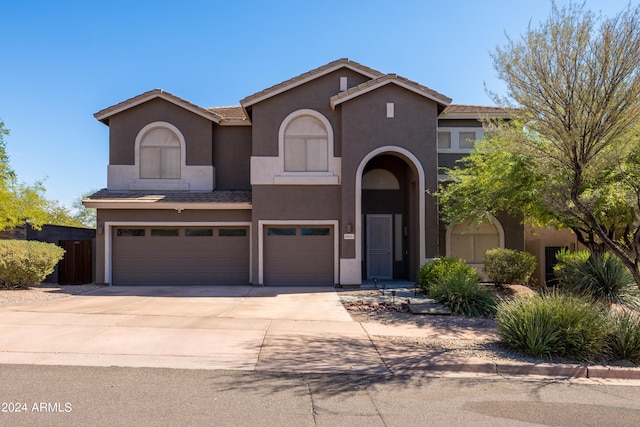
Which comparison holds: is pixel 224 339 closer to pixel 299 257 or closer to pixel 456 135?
pixel 299 257

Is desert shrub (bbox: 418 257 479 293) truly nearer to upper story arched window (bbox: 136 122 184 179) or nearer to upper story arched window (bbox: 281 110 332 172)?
upper story arched window (bbox: 281 110 332 172)

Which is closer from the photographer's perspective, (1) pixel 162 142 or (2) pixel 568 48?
(2) pixel 568 48

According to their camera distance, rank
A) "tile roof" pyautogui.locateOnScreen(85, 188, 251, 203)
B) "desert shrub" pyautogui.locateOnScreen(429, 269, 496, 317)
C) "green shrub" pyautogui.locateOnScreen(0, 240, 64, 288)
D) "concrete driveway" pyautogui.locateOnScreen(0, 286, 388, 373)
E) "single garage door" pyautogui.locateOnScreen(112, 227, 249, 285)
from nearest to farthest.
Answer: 1. "concrete driveway" pyautogui.locateOnScreen(0, 286, 388, 373)
2. "desert shrub" pyautogui.locateOnScreen(429, 269, 496, 317)
3. "green shrub" pyautogui.locateOnScreen(0, 240, 64, 288)
4. "tile roof" pyautogui.locateOnScreen(85, 188, 251, 203)
5. "single garage door" pyautogui.locateOnScreen(112, 227, 249, 285)

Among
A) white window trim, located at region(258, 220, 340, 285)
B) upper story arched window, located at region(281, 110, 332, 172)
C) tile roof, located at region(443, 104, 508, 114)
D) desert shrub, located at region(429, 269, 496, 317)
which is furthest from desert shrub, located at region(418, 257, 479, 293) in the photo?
tile roof, located at region(443, 104, 508, 114)

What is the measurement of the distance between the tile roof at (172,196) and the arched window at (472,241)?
8.07 meters

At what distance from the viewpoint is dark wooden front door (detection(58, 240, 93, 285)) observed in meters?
19.7

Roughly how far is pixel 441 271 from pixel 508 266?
7.53 feet

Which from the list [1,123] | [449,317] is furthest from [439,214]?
[1,123]

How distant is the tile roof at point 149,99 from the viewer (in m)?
17.6

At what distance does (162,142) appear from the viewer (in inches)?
707

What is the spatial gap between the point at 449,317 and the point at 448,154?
361 inches

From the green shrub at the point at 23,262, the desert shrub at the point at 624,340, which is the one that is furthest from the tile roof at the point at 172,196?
the desert shrub at the point at 624,340

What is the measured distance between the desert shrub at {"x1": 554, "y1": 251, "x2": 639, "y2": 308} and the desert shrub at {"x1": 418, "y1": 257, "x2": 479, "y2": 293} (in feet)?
8.35

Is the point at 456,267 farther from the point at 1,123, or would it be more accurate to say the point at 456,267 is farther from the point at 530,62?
the point at 1,123
